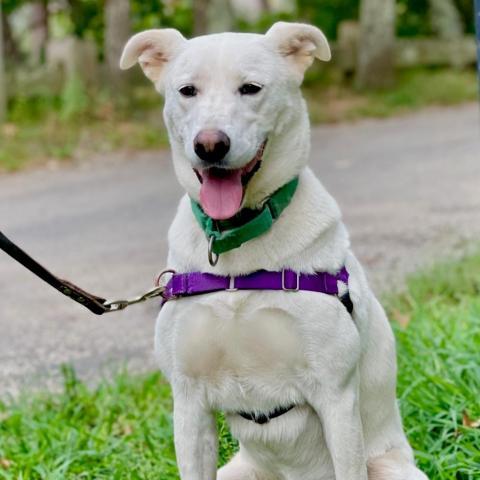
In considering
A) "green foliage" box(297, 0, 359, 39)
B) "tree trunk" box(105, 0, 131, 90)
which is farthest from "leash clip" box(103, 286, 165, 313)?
"green foliage" box(297, 0, 359, 39)

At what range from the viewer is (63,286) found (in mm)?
3334

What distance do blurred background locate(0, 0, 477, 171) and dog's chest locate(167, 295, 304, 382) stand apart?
27.7ft

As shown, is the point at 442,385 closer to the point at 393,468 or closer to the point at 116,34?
the point at 393,468

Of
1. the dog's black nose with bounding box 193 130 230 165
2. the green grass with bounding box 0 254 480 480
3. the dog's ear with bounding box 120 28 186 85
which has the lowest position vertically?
the green grass with bounding box 0 254 480 480

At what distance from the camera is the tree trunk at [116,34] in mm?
12867

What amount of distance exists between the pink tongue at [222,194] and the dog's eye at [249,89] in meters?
0.23

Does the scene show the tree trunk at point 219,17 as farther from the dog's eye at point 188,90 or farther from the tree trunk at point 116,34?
the dog's eye at point 188,90

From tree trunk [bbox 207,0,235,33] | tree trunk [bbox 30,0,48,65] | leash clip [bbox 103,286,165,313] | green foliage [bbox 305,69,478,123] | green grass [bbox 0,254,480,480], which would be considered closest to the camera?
leash clip [bbox 103,286,165,313]

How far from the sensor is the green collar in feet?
9.98

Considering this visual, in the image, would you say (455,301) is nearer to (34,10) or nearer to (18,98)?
(18,98)

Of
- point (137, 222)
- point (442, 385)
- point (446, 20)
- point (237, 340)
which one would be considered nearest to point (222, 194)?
point (237, 340)

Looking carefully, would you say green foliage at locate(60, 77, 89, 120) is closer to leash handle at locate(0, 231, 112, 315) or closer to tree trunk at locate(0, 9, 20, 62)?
tree trunk at locate(0, 9, 20, 62)

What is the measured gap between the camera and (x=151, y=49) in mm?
3145

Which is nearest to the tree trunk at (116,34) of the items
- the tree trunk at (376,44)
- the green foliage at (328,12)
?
the tree trunk at (376,44)
